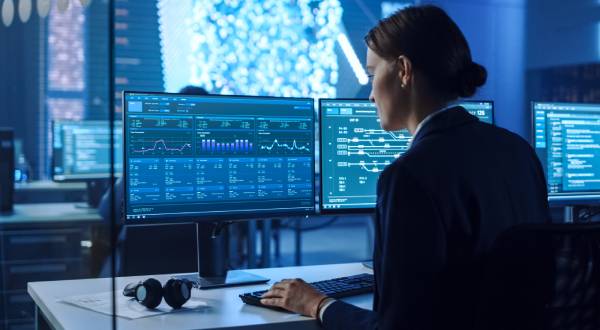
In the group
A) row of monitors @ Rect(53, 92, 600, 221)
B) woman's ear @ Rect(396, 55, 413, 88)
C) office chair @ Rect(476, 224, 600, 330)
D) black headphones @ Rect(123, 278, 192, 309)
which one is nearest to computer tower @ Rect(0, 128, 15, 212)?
row of monitors @ Rect(53, 92, 600, 221)

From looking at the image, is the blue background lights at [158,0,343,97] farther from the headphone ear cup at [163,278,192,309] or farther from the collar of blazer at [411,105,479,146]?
the collar of blazer at [411,105,479,146]

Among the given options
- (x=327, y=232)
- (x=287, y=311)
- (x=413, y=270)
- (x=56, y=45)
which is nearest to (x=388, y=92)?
(x=413, y=270)

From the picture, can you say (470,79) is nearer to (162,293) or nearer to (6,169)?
(162,293)

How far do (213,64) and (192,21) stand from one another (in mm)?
408

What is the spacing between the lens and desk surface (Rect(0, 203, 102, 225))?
359cm

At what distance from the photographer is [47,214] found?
3732mm

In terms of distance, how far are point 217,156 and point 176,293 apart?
1.42 ft

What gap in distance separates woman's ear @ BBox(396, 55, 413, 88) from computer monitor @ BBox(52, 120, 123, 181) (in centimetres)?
296

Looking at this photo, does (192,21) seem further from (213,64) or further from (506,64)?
(506,64)

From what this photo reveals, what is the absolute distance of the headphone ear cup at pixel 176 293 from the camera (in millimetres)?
1578

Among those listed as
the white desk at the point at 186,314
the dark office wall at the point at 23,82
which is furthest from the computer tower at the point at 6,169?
the dark office wall at the point at 23,82

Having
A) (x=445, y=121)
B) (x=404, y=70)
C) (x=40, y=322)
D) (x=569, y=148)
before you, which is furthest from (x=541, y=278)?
(x=569, y=148)

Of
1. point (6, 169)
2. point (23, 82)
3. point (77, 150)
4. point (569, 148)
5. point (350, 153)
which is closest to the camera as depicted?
point (350, 153)

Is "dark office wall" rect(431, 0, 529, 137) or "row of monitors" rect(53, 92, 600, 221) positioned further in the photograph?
"dark office wall" rect(431, 0, 529, 137)
